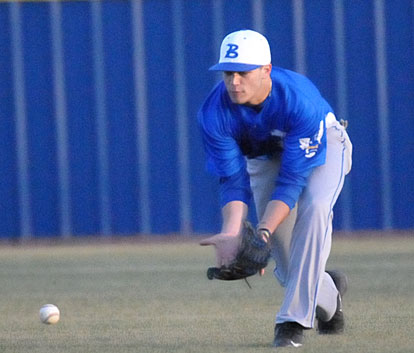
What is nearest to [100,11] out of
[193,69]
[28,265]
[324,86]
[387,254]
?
[193,69]

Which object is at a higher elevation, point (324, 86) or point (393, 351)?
point (324, 86)

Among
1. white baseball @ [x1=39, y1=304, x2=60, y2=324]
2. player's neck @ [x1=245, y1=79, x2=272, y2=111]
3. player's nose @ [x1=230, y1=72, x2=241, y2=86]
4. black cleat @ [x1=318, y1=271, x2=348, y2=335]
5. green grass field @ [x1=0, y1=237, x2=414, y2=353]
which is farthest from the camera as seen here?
white baseball @ [x1=39, y1=304, x2=60, y2=324]

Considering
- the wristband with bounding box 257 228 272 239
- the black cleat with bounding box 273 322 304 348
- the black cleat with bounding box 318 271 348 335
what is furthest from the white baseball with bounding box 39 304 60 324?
the wristband with bounding box 257 228 272 239

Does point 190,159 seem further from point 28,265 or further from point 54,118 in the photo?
point 28,265

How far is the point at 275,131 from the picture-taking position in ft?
20.0

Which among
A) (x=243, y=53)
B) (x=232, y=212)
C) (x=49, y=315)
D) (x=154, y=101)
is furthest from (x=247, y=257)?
(x=154, y=101)

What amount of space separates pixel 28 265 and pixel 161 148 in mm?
3295

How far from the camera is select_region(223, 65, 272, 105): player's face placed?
5750 millimetres

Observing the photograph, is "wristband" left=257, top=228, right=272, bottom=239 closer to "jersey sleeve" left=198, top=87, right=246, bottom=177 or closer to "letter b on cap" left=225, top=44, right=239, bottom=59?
"jersey sleeve" left=198, top=87, right=246, bottom=177

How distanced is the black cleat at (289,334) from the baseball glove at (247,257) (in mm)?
342

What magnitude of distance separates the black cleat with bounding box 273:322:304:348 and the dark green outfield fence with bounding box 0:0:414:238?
838 centimetres

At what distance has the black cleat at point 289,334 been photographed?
19.6 feet

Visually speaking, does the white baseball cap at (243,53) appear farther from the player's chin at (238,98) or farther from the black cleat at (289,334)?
the black cleat at (289,334)

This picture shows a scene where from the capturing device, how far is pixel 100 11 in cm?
1454
